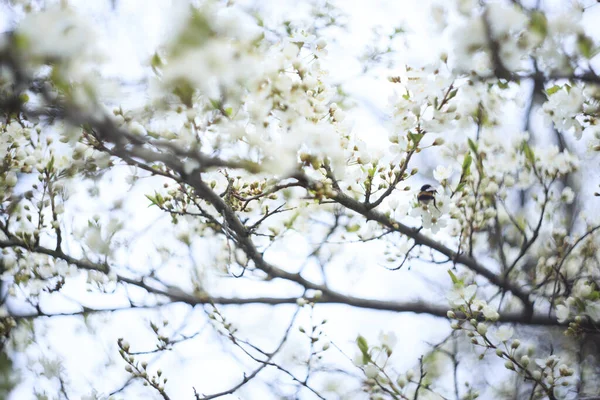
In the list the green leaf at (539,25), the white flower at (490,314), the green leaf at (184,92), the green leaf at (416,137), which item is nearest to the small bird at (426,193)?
the green leaf at (416,137)

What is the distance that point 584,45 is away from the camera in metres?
1.17

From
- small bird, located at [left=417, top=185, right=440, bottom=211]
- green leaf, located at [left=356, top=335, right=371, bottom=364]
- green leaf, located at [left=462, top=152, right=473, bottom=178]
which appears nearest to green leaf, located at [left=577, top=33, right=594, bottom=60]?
green leaf, located at [left=462, top=152, right=473, bottom=178]

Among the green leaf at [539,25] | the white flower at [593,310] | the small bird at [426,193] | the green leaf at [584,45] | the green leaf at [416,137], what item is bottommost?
the white flower at [593,310]

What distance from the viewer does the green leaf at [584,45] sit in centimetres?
117

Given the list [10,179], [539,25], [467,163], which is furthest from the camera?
[10,179]

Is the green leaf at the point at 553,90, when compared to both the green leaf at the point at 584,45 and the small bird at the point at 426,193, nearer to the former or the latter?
the green leaf at the point at 584,45

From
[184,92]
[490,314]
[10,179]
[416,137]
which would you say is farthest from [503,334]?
[10,179]

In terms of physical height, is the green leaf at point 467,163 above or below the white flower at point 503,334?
above

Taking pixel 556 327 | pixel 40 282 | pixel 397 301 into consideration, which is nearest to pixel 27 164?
pixel 40 282

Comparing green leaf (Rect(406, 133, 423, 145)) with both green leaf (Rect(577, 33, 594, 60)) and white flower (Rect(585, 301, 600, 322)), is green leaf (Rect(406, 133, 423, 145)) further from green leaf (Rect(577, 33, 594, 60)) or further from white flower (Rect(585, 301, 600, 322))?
white flower (Rect(585, 301, 600, 322))

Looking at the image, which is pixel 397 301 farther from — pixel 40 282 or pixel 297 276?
pixel 40 282

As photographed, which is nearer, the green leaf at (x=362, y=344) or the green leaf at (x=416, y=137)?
the green leaf at (x=416, y=137)

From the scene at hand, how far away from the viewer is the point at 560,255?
2.09m

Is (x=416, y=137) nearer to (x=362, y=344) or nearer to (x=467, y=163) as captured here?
(x=467, y=163)
